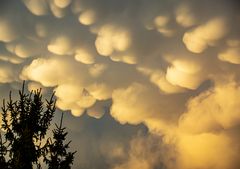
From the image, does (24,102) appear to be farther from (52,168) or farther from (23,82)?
(52,168)

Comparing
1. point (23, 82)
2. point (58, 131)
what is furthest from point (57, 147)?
point (23, 82)

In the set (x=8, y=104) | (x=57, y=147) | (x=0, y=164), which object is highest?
(x=8, y=104)

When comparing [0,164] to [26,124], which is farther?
[26,124]

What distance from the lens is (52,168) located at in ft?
68.1

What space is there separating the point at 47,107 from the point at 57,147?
242 cm

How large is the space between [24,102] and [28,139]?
229 centimetres

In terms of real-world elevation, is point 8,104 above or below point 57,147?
above

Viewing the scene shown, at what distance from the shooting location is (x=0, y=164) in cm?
1973

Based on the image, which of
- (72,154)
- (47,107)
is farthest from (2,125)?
(72,154)

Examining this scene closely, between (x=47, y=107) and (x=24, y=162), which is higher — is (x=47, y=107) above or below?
above

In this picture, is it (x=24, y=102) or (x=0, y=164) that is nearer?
(x=0, y=164)

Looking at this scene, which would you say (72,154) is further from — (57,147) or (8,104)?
(8,104)

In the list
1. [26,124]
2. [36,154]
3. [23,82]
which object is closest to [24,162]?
[36,154]

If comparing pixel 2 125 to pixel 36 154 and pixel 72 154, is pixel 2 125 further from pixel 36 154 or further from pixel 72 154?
pixel 72 154
